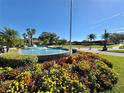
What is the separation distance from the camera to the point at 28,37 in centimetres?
8481

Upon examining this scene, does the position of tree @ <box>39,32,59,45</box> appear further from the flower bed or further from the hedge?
the flower bed

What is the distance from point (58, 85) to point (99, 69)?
2900mm

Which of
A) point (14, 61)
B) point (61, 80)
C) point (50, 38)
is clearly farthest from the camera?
point (50, 38)

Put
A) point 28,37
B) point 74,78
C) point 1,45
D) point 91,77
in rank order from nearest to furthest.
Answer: point 74,78 < point 91,77 < point 1,45 < point 28,37

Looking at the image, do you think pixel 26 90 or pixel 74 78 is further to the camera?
pixel 74 78

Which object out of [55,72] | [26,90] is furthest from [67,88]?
[26,90]

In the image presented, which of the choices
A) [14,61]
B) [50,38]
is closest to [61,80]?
[14,61]

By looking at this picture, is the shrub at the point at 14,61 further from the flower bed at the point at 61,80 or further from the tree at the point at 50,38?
the tree at the point at 50,38

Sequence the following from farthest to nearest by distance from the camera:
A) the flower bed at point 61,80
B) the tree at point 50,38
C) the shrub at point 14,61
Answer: the tree at point 50,38 < the shrub at point 14,61 < the flower bed at point 61,80

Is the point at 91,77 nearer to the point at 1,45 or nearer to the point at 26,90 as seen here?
the point at 26,90

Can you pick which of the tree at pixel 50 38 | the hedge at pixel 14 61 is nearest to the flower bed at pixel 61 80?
the hedge at pixel 14 61

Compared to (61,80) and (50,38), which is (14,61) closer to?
(61,80)

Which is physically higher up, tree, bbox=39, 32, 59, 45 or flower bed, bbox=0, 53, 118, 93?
Answer: tree, bbox=39, 32, 59, 45

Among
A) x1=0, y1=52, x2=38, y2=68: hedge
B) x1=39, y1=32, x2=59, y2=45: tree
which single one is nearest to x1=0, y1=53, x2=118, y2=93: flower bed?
x1=0, y1=52, x2=38, y2=68: hedge
